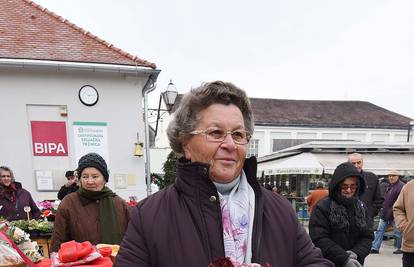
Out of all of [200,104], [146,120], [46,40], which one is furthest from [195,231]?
[46,40]

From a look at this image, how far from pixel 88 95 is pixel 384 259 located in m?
7.49

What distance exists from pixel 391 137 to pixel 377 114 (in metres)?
3.12

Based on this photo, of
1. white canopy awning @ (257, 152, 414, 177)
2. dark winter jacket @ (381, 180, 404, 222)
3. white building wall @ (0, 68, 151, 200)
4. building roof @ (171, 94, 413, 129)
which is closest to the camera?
dark winter jacket @ (381, 180, 404, 222)

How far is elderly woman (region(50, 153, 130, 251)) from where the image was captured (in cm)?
256

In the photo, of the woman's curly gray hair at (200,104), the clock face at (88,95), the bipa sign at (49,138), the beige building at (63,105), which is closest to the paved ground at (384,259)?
the beige building at (63,105)

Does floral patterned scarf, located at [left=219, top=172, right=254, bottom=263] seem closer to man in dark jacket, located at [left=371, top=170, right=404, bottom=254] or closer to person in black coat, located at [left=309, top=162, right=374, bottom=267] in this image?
person in black coat, located at [left=309, top=162, right=374, bottom=267]

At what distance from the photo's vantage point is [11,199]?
440cm

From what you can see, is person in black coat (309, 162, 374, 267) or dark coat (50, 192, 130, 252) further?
person in black coat (309, 162, 374, 267)

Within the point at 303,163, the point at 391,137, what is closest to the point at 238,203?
the point at 303,163

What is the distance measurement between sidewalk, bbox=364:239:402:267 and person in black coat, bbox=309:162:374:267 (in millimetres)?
3618

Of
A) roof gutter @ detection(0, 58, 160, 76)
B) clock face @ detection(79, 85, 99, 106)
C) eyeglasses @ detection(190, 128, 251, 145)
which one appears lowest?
eyeglasses @ detection(190, 128, 251, 145)

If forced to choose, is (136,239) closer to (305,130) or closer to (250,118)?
(250,118)

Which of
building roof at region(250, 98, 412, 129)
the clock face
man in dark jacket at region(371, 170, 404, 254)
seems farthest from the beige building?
building roof at region(250, 98, 412, 129)

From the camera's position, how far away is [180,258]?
1.09 meters
